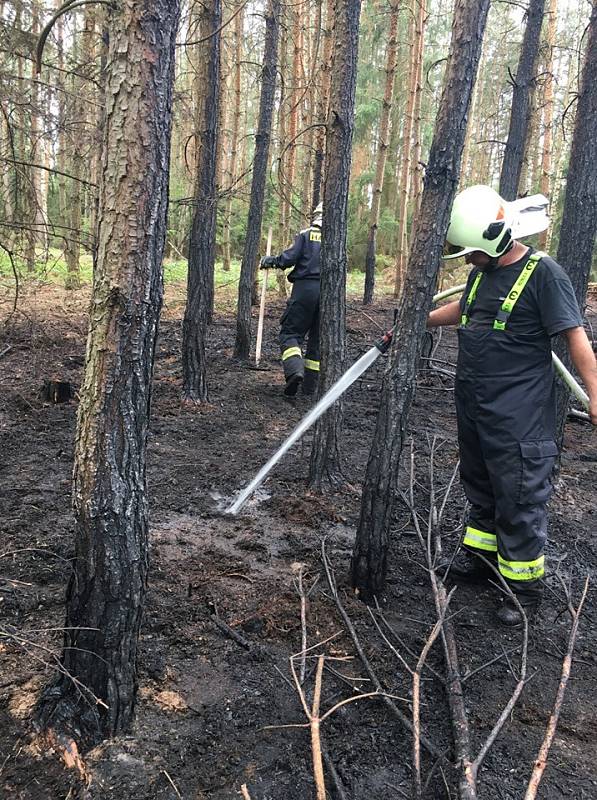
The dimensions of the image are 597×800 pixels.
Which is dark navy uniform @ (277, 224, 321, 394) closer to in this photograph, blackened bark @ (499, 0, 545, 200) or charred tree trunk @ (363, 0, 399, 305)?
blackened bark @ (499, 0, 545, 200)

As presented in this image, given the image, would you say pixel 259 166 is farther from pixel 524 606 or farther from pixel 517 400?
pixel 524 606

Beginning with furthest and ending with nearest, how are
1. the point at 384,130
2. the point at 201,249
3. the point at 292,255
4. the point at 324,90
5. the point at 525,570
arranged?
1. the point at 384,130
2. the point at 324,90
3. the point at 292,255
4. the point at 201,249
5. the point at 525,570

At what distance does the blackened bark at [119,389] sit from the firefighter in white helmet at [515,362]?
1871mm

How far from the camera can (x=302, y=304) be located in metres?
Answer: 7.37

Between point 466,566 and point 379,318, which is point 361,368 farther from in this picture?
point 379,318

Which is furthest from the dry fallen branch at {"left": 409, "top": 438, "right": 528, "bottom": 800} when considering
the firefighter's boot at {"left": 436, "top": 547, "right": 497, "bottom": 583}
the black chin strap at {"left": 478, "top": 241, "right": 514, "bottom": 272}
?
the black chin strap at {"left": 478, "top": 241, "right": 514, "bottom": 272}

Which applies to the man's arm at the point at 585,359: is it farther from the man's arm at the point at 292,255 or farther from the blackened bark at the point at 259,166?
the blackened bark at the point at 259,166

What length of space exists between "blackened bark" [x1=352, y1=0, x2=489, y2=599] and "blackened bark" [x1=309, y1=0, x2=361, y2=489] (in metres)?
1.44

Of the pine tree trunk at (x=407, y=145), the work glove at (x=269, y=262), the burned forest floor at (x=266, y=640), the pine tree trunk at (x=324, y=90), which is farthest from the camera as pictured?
the pine tree trunk at (x=407, y=145)

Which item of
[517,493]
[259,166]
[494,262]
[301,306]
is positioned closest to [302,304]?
[301,306]

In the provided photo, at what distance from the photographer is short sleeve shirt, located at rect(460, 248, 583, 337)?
321 cm

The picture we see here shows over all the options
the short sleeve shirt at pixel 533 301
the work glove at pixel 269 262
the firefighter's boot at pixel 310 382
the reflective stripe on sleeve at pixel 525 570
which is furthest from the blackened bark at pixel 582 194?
the work glove at pixel 269 262

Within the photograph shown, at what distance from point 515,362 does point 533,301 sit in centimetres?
36

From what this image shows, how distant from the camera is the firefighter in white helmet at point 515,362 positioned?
10.7 ft
